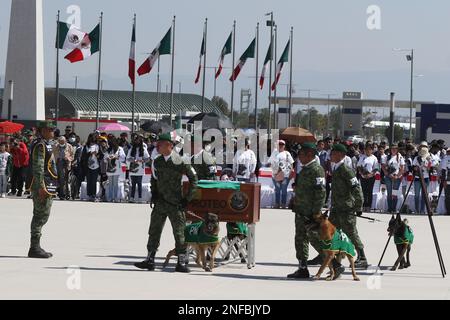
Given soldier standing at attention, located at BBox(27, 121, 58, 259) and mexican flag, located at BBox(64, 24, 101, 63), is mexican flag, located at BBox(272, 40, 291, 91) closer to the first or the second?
mexican flag, located at BBox(64, 24, 101, 63)

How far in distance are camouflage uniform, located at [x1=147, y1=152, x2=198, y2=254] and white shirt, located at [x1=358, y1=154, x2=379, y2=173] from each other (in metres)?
13.8

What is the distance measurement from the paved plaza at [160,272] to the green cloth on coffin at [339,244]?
397 mm

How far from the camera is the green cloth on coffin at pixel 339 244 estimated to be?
44.4ft

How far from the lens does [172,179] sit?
46.3 ft

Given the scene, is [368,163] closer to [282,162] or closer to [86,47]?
[282,162]

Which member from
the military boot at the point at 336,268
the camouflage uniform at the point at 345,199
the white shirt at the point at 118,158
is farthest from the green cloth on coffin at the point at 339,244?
the white shirt at the point at 118,158

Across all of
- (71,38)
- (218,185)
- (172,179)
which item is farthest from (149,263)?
(71,38)

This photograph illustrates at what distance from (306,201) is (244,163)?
12177 millimetres

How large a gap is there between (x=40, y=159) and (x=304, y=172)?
3692 mm

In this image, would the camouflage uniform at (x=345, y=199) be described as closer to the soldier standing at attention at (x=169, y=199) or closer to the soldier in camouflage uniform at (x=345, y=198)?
the soldier in camouflage uniform at (x=345, y=198)
